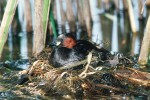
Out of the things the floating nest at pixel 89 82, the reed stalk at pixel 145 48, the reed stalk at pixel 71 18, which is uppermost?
the reed stalk at pixel 71 18

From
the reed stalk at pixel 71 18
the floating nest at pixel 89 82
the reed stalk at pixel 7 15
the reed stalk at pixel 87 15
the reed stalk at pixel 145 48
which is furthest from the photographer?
the reed stalk at pixel 71 18

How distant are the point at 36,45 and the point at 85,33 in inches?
147

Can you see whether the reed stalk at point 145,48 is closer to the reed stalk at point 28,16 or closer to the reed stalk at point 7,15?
the reed stalk at point 7,15

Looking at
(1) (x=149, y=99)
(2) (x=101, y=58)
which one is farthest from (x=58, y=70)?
(1) (x=149, y=99)

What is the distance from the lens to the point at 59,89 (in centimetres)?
574

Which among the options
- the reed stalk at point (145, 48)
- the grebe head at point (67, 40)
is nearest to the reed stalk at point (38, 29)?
the grebe head at point (67, 40)

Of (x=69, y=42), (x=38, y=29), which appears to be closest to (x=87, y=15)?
(x=38, y=29)

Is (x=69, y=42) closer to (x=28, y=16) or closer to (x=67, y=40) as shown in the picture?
(x=67, y=40)

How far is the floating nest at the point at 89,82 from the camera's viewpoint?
18.6ft

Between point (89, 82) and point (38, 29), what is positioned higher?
point (38, 29)

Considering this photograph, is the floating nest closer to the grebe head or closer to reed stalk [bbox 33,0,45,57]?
the grebe head

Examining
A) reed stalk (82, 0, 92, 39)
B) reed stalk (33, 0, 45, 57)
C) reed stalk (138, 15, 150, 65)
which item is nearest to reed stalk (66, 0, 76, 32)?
reed stalk (82, 0, 92, 39)

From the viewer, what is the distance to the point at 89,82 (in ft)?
18.6

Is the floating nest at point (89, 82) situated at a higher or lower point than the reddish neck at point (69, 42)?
lower
